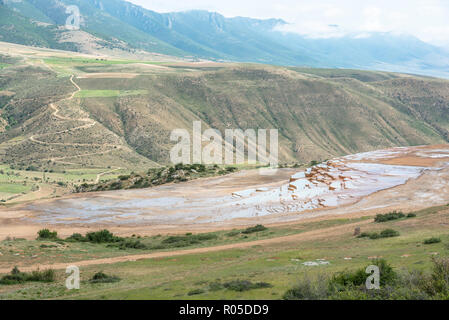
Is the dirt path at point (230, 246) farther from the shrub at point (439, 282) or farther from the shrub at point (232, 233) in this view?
the shrub at point (439, 282)

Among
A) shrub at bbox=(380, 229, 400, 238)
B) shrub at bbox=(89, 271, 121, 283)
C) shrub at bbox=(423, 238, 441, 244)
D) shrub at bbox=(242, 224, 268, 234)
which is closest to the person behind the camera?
shrub at bbox=(89, 271, 121, 283)

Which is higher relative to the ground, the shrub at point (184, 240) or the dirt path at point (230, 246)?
the dirt path at point (230, 246)

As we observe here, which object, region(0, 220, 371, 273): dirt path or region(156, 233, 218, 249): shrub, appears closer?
region(0, 220, 371, 273): dirt path

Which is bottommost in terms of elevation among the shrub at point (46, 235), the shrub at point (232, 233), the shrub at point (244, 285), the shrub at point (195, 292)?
the shrub at point (46, 235)

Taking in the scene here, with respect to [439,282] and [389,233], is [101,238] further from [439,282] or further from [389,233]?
[439,282]

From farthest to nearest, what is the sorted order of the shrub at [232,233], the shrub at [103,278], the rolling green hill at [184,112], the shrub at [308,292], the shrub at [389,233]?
the rolling green hill at [184,112]
the shrub at [232,233]
the shrub at [389,233]
the shrub at [103,278]
the shrub at [308,292]

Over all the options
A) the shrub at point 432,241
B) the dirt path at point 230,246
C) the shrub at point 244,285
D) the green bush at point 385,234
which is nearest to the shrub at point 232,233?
the dirt path at point 230,246

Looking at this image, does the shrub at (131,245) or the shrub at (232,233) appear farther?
the shrub at (232,233)

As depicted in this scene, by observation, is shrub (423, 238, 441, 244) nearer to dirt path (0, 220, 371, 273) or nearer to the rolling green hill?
dirt path (0, 220, 371, 273)

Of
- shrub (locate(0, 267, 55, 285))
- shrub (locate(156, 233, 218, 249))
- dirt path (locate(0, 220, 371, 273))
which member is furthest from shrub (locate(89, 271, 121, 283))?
shrub (locate(156, 233, 218, 249))
